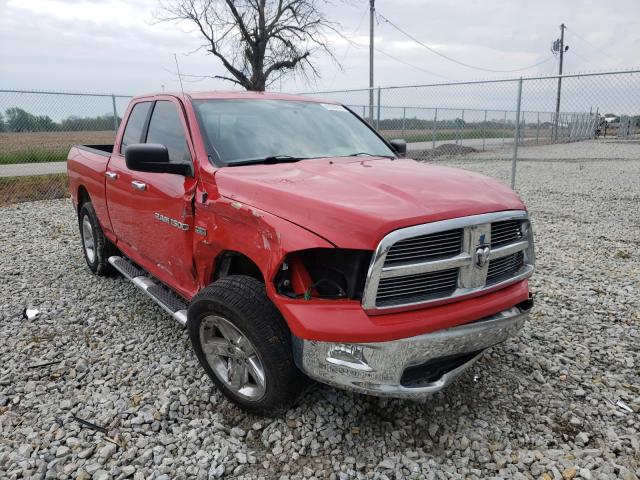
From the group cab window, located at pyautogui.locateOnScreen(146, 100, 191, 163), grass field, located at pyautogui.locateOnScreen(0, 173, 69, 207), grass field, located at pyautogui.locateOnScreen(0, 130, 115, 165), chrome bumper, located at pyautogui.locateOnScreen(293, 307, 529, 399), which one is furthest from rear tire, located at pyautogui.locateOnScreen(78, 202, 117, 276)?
grass field, located at pyautogui.locateOnScreen(0, 130, 115, 165)

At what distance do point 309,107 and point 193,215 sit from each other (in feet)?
4.76

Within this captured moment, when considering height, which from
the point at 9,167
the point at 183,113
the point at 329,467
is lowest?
the point at 329,467

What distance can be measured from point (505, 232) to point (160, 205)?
7.51 feet

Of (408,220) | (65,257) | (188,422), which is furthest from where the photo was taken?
(65,257)

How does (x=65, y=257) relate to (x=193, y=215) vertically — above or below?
below

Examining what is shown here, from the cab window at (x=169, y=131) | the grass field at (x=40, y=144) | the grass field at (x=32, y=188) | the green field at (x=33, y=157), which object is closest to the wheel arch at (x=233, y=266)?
the cab window at (x=169, y=131)

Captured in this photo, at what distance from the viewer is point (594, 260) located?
574 centimetres

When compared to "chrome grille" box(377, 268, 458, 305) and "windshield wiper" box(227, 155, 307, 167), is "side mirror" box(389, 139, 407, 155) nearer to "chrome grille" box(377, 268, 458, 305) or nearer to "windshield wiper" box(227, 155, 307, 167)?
"windshield wiper" box(227, 155, 307, 167)

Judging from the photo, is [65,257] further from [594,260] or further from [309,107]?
[594,260]

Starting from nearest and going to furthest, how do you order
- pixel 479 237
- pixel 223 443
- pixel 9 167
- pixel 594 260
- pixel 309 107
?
pixel 479 237 < pixel 223 443 < pixel 309 107 < pixel 594 260 < pixel 9 167

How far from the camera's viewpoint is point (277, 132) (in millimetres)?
3521

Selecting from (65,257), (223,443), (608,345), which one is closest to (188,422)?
(223,443)

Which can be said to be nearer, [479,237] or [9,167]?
[479,237]

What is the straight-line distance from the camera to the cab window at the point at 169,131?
3.43 meters
